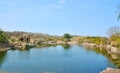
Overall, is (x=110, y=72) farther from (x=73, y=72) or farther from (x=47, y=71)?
(x=47, y=71)

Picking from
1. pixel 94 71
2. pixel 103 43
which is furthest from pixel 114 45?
pixel 94 71

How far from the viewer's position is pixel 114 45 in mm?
92500

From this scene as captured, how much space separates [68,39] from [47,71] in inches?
6015

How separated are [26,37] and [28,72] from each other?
328ft

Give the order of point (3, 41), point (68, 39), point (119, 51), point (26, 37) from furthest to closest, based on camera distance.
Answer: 1. point (68, 39)
2. point (26, 37)
3. point (3, 41)
4. point (119, 51)

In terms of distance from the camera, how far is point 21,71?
3972 centimetres


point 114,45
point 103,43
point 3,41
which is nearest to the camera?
point 114,45

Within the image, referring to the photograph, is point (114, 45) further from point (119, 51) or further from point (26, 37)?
point (26, 37)

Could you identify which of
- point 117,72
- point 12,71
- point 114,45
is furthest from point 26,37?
point 117,72

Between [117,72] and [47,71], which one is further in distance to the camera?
[47,71]

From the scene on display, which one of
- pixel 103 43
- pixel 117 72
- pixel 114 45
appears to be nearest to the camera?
pixel 117 72

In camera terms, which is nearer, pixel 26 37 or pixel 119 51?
pixel 119 51

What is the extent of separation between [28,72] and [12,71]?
11.6ft

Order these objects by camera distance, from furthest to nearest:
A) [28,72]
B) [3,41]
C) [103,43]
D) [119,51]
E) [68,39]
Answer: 1. [68,39]
2. [103,43]
3. [3,41]
4. [119,51]
5. [28,72]
